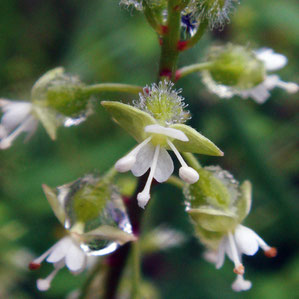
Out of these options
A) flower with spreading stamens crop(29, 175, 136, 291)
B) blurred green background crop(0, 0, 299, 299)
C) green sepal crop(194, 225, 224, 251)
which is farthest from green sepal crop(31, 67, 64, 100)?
blurred green background crop(0, 0, 299, 299)

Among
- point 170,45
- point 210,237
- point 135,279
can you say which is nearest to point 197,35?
point 170,45

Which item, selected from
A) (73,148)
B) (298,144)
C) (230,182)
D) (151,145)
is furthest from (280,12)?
(151,145)

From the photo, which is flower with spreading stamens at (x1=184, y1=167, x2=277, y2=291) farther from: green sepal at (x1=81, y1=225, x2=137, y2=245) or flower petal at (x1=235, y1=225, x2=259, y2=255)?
green sepal at (x1=81, y1=225, x2=137, y2=245)

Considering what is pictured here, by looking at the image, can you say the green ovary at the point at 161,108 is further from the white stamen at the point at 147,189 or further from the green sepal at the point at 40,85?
the green sepal at the point at 40,85

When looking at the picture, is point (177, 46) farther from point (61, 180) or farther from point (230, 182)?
point (61, 180)

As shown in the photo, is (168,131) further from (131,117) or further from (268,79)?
(268,79)

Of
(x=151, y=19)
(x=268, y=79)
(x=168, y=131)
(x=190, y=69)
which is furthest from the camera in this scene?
(x=268, y=79)
